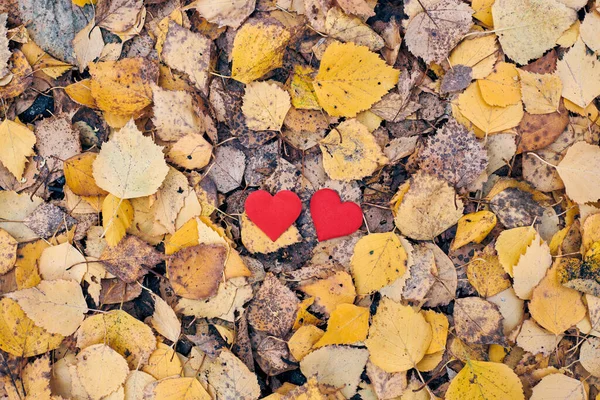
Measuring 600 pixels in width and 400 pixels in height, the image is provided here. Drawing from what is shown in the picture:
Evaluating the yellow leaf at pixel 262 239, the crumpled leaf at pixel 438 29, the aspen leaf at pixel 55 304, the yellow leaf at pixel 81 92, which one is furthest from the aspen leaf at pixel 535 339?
the yellow leaf at pixel 81 92

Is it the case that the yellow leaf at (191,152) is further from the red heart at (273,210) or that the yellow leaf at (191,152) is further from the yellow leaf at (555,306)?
the yellow leaf at (555,306)

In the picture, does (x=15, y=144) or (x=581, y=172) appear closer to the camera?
(x=581, y=172)

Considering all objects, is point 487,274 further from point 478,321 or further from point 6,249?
point 6,249

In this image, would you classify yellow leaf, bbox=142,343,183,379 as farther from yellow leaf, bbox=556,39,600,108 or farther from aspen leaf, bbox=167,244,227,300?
yellow leaf, bbox=556,39,600,108

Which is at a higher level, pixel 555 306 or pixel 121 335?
pixel 555 306

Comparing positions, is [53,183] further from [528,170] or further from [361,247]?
[528,170]

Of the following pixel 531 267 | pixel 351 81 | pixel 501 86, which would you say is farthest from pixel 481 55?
pixel 531 267

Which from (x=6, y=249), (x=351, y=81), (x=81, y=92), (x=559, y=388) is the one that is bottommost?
(x=559, y=388)
